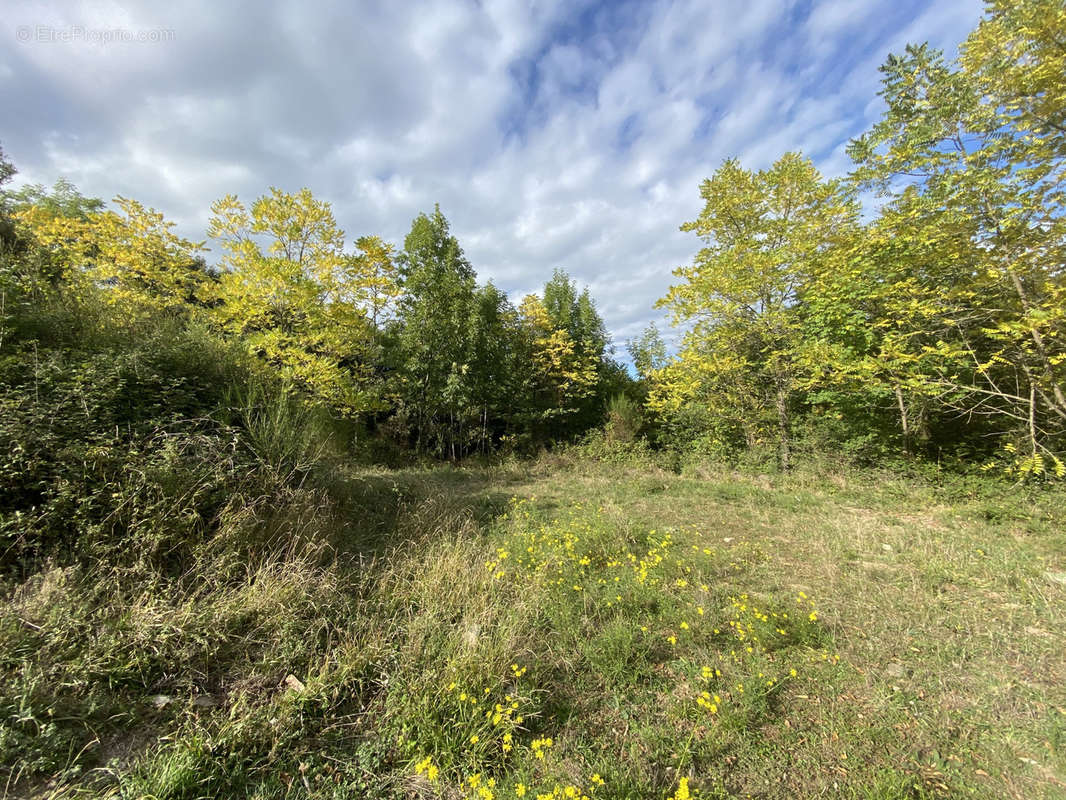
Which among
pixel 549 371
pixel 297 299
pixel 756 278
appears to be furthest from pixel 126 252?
pixel 756 278

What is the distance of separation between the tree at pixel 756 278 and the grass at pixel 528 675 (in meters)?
5.84

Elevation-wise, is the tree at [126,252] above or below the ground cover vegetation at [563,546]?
above

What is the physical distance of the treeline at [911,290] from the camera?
502cm

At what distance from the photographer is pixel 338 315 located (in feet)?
27.2

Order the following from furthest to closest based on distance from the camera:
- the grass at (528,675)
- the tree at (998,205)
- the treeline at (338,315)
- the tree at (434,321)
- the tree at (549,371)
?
the tree at (549,371), the tree at (434,321), the treeline at (338,315), the tree at (998,205), the grass at (528,675)

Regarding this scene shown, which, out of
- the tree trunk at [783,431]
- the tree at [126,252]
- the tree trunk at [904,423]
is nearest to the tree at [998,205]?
the tree trunk at [904,423]

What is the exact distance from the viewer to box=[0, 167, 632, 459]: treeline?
6.74 m

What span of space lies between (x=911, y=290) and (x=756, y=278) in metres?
3.01

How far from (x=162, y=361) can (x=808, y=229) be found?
12.3m

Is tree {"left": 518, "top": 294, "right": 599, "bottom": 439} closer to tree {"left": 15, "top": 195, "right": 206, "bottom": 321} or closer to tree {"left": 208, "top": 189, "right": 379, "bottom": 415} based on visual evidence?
tree {"left": 208, "top": 189, "right": 379, "bottom": 415}

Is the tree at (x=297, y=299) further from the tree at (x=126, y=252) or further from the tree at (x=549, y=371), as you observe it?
the tree at (x=549, y=371)

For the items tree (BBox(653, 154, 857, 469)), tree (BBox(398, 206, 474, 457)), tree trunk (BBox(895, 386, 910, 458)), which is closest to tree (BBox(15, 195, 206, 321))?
tree (BBox(398, 206, 474, 457))

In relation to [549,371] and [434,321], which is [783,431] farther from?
[434,321]

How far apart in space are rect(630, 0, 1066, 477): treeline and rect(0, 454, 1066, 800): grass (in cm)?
368
